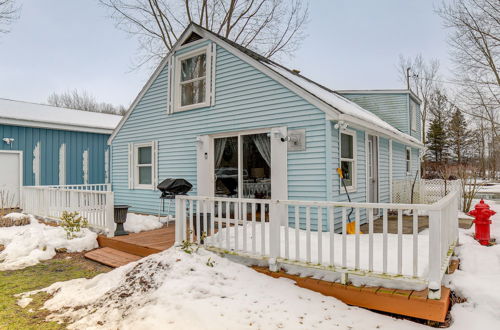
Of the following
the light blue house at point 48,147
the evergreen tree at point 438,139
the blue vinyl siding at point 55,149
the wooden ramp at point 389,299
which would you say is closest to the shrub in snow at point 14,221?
the light blue house at point 48,147

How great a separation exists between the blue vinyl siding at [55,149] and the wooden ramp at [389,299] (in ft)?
38.1

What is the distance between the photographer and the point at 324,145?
5.71m

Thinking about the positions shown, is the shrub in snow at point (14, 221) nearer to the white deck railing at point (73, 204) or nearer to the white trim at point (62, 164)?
the white deck railing at point (73, 204)

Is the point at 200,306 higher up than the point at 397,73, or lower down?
lower down

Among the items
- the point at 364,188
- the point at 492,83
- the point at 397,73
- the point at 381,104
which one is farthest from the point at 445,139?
the point at 364,188

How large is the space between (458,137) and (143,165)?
27.9 metres

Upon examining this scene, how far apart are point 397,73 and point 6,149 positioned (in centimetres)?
2897

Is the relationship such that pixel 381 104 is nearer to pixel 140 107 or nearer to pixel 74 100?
pixel 140 107

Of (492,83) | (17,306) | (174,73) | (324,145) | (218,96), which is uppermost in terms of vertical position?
(492,83)

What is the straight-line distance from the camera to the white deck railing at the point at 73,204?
618 centimetres

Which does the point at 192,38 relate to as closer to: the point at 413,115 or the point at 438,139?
the point at 413,115

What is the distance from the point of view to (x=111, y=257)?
17.9ft

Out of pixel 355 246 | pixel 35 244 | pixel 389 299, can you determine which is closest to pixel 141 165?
pixel 35 244

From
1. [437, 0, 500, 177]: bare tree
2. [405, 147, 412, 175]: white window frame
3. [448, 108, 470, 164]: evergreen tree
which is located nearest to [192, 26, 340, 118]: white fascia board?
[405, 147, 412, 175]: white window frame
